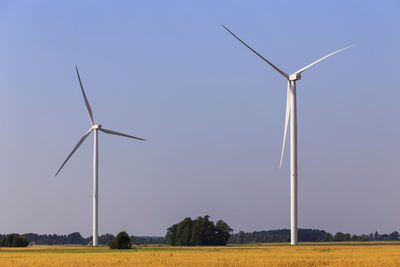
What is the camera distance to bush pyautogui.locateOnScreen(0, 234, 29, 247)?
154000 millimetres

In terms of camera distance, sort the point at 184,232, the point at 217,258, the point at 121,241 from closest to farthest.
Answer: the point at 217,258
the point at 121,241
the point at 184,232

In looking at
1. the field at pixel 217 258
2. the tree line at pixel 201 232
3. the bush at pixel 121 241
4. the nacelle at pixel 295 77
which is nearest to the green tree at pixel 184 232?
the tree line at pixel 201 232

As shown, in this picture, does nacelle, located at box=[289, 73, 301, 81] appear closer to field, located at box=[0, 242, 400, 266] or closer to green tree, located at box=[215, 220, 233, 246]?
field, located at box=[0, 242, 400, 266]

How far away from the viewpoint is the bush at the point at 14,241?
154000 mm

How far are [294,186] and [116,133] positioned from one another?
4615 cm

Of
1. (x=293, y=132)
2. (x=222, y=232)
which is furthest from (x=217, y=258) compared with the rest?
(x=222, y=232)

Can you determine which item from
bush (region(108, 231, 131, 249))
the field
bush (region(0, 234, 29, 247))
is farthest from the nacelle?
bush (region(0, 234, 29, 247))

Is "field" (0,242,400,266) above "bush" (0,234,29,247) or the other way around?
the other way around

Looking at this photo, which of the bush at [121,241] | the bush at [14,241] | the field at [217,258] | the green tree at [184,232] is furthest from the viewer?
the green tree at [184,232]

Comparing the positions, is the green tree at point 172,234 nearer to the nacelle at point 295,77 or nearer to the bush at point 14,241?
the bush at point 14,241

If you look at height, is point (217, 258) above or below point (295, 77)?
below

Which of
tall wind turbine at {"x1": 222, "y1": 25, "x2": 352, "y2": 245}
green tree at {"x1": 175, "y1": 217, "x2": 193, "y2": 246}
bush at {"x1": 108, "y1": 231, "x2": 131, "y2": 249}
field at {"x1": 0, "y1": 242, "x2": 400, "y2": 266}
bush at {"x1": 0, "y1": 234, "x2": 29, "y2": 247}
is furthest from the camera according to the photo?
green tree at {"x1": 175, "y1": 217, "x2": 193, "y2": 246}

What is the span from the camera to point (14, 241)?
154250mm

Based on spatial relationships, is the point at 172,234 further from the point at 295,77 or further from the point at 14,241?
the point at 295,77
